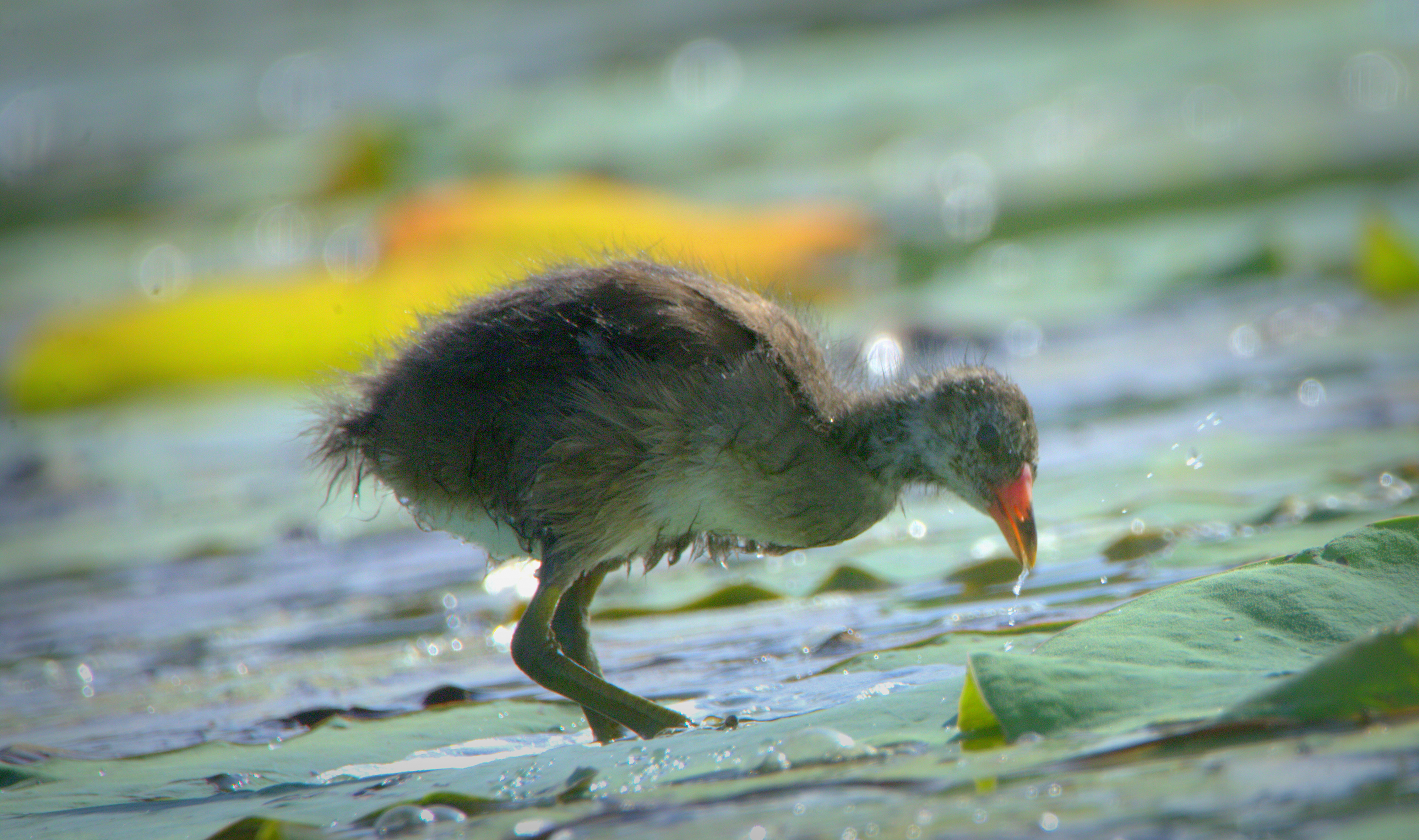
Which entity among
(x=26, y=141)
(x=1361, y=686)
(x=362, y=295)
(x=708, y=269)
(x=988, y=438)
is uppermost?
(x=26, y=141)

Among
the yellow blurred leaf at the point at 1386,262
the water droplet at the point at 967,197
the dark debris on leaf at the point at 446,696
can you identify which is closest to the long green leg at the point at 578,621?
the dark debris on leaf at the point at 446,696

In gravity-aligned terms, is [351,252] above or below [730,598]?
above

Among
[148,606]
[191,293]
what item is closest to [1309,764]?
[148,606]

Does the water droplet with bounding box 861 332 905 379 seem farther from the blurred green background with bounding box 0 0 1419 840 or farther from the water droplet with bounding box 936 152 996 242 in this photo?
the water droplet with bounding box 936 152 996 242

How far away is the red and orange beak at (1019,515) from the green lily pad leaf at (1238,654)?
0.64 meters

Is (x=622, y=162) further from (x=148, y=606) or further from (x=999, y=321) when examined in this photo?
(x=148, y=606)

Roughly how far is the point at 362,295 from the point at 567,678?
15.0 ft

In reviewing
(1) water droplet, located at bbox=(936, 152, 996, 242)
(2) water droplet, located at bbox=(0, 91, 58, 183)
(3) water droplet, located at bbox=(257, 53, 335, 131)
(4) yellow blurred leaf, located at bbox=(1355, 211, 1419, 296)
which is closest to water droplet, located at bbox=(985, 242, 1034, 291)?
(1) water droplet, located at bbox=(936, 152, 996, 242)

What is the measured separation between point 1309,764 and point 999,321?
5.80 m

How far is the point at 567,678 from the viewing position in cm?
340

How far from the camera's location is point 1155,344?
6996 mm

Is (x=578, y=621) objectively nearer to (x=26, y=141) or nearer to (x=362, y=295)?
(x=362, y=295)

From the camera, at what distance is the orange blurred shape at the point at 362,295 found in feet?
25.1

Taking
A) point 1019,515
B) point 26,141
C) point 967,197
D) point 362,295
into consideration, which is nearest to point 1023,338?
point 362,295
